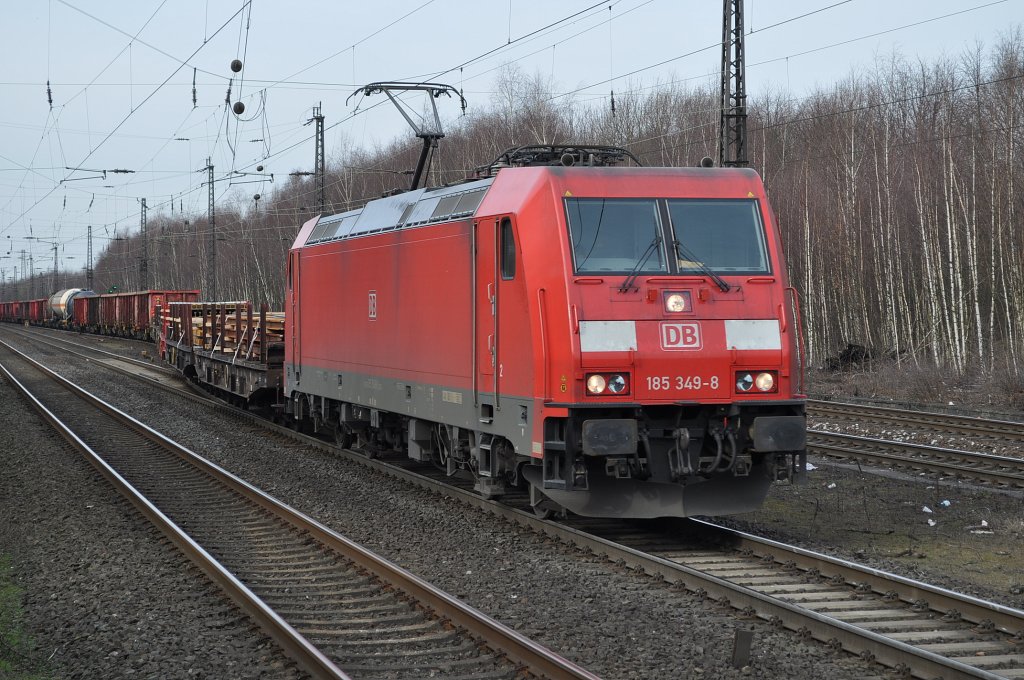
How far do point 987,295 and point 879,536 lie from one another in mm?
25996

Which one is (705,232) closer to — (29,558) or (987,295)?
(29,558)

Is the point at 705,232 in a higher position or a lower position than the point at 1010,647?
higher

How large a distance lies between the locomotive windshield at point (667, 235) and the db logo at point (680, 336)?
0.54 m

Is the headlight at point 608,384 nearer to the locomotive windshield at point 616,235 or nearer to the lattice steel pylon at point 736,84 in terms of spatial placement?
the locomotive windshield at point 616,235

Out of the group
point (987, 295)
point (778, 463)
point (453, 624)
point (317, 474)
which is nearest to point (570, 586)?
point (453, 624)

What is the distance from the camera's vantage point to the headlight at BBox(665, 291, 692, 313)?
29.8ft

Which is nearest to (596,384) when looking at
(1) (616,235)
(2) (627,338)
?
(2) (627,338)

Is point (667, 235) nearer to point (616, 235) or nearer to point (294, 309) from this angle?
point (616, 235)

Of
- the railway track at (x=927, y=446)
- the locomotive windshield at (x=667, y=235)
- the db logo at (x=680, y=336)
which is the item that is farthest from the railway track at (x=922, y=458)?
the db logo at (x=680, y=336)

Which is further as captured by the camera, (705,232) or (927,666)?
(705,232)

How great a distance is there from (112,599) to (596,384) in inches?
162

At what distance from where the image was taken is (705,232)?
375 inches

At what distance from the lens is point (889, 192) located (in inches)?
1256

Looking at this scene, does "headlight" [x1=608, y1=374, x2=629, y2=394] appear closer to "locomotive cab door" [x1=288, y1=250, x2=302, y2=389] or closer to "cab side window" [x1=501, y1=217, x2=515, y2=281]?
"cab side window" [x1=501, y1=217, x2=515, y2=281]
